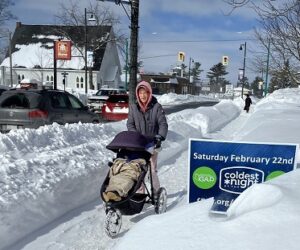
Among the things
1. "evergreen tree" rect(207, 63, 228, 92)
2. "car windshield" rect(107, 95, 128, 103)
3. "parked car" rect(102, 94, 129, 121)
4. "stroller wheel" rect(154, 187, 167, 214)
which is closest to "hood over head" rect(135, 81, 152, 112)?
"stroller wheel" rect(154, 187, 167, 214)

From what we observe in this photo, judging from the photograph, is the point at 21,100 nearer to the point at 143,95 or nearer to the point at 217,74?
the point at 143,95

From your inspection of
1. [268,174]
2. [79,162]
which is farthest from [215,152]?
[79,162]

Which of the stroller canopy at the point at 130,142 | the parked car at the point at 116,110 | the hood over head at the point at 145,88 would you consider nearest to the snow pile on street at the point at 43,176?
the stroller canopy at the point at 130,142

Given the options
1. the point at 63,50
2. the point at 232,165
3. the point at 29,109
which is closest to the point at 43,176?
the point at 232,165

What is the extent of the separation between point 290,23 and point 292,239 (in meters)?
11.3

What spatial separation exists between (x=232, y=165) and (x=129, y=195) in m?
1.38

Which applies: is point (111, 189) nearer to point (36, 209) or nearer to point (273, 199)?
point (36, 209)

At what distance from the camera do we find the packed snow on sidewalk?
266 centimetres

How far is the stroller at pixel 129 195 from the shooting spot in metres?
5.27

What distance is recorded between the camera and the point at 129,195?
5.26m

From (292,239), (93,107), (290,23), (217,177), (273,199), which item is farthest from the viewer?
(93,107)

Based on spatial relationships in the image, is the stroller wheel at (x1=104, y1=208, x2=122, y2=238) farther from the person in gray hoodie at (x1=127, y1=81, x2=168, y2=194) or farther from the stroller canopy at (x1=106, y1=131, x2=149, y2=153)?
the person in gray hoodie at (x1=127, y1=81, x2=168, y2=194)

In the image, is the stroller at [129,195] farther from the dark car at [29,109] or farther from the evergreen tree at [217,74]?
the evergreen tree at [217,74]

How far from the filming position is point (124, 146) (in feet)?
18.2
